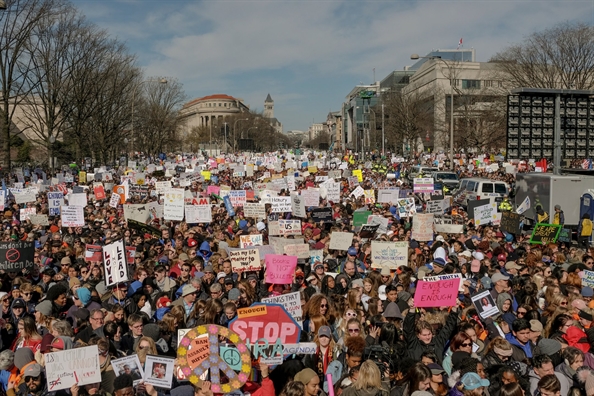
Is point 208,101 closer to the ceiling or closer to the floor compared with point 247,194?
closer to the ceiling

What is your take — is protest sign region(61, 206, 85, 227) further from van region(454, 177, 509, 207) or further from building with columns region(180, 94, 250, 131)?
building with columns region(180, 94, 250, 131)

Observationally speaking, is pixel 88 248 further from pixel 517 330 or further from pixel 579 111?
pixel 579 111

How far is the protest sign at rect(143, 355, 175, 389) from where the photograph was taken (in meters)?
5.46

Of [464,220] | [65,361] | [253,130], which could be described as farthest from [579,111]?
[253,130]

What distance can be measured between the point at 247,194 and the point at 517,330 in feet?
46.8

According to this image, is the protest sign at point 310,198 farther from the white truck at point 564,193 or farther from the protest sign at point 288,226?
the white truck at point 564,193

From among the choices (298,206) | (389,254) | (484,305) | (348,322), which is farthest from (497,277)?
(298,206)

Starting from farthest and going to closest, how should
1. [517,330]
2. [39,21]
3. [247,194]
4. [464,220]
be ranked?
1. [39,21]
2. [247,194]
3. [464,220]
4. [517,330]

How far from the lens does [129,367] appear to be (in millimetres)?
5652

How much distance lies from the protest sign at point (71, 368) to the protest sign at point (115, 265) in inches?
127

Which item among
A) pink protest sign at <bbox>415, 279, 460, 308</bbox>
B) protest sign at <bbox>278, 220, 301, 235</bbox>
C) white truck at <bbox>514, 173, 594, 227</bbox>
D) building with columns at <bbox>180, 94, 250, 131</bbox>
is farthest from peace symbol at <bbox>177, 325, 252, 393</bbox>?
building with columns at <bbox>180, 94, 250, 131</bbox>

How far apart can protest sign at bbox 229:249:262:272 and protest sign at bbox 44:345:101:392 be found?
16.6 ft

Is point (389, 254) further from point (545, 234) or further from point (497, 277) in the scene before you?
point (545, 234)

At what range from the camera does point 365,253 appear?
11.8 meters
